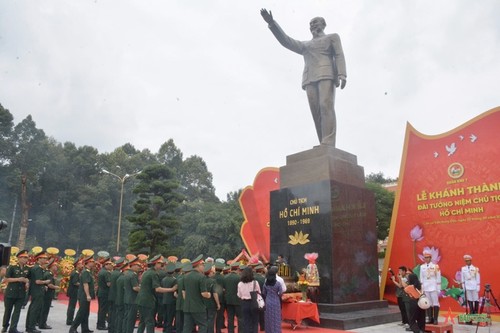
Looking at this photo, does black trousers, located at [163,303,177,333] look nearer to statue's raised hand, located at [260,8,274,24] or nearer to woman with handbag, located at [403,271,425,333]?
woman with handbag, located at [403,271,425,333]

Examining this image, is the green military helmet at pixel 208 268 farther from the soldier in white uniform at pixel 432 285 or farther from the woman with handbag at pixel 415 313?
the soldier in white uniform at pixel 432 285

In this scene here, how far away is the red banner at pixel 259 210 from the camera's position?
17.0m

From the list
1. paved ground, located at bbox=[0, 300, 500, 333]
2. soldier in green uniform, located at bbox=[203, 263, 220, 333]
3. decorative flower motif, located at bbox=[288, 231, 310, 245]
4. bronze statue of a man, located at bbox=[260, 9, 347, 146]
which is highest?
bronze statue of a man, located at bbox=[260, 9, 347, 146]

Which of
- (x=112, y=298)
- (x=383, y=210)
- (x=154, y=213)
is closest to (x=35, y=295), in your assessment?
A: (x=112, y=298)

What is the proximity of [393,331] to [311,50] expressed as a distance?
626 centimetres

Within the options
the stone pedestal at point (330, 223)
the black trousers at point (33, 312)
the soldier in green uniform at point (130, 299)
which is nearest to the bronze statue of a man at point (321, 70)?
the stone pedestal at point (330, 223)

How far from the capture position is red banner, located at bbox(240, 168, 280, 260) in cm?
1703

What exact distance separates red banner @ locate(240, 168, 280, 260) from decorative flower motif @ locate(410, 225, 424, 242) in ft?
21.9

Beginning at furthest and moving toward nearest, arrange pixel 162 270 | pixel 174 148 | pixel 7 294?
pixel 174 148 < pixel 162 270 < pixel 7 294

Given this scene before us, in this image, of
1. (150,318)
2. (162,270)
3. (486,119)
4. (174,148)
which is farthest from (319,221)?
(174,148)

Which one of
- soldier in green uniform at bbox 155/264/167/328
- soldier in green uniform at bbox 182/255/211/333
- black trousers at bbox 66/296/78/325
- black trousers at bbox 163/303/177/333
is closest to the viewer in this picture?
soldier in green uniform at bbox 182/255/211/333

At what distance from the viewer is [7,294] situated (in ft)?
22.6

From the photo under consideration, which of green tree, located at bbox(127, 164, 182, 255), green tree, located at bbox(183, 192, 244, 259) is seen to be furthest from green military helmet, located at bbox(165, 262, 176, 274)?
green tree, located at bbox(183, 192, 244, 259)

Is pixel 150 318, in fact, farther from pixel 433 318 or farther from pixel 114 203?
pixel 114 203
